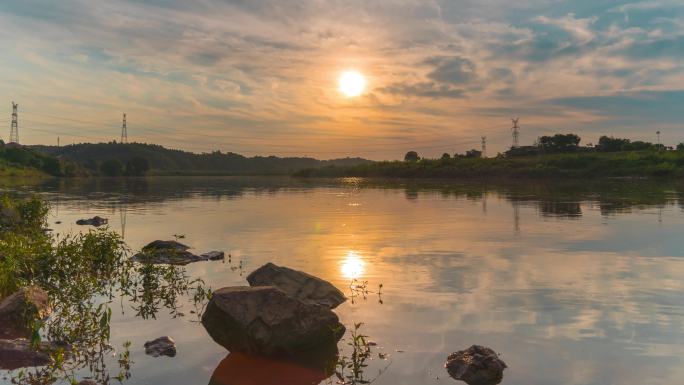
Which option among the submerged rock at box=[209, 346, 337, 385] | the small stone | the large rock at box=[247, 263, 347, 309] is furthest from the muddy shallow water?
the large rock at box=[247, 263, 347, 309]

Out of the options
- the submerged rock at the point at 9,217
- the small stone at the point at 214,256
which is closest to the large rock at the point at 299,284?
the small stone at the point at 214,256

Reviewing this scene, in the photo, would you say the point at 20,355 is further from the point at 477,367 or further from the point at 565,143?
the point at 565,143

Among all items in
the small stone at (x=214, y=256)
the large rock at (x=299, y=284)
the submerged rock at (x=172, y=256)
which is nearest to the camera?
the large rock at (x=299, y=284)

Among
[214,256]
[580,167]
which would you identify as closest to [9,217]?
[214,256]

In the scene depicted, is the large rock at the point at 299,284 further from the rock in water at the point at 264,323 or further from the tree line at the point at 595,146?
the tree line at the point at 595,146

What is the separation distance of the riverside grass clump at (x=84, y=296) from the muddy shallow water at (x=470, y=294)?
648 millimetres

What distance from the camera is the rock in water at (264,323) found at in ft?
40.8

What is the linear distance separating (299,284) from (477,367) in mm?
7448

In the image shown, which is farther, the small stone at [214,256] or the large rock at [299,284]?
the small stone at [214,256]

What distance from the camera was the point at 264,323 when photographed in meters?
12.4

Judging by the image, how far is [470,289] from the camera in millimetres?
18844

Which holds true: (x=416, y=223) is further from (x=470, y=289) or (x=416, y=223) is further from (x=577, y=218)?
(x=470, y=289)

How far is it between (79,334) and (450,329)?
9.71m

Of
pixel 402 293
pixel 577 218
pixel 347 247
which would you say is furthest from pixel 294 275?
pixel 577 218
